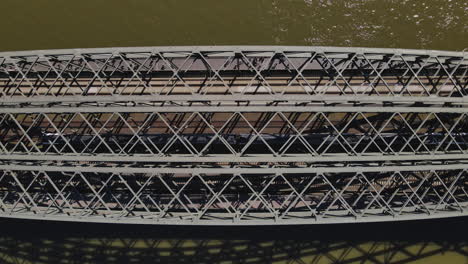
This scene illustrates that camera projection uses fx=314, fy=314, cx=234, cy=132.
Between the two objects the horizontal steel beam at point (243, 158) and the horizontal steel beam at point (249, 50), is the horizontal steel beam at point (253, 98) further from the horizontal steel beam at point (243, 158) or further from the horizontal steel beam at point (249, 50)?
the horizontal steel beam at point (243, 158)

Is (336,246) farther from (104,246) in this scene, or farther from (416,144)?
(104,246)

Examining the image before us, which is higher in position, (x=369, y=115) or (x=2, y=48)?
(x=2, y=48)

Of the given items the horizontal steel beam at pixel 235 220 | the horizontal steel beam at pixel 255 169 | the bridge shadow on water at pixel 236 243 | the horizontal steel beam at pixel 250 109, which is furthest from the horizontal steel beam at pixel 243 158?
the bridge shadow on water at pixel 236 243

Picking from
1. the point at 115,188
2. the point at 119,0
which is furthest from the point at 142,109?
the point at 119,0

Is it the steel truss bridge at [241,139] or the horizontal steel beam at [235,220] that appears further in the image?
the horizontal steel beam at [235,220]

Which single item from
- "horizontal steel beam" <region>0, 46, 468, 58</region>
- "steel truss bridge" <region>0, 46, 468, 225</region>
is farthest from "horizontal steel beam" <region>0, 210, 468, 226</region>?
"horizontal steel beam" <region>0, 46, 468, 58</region>

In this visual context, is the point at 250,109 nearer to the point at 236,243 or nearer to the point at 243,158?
the point at 243,158
